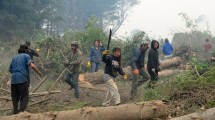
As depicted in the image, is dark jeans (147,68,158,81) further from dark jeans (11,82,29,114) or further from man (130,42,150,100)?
dark jeans (11,82,29,114)

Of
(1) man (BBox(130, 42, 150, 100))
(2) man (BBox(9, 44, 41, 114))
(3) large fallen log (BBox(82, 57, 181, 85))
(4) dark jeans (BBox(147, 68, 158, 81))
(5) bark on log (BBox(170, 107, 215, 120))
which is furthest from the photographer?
(3) large fallen log (BBox(82, 57, 181, 85))

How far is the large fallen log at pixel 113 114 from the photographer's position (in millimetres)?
6009

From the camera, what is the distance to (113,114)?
6102mm

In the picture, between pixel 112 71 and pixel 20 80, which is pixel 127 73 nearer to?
pixel 112 71

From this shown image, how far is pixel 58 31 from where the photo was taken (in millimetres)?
38125

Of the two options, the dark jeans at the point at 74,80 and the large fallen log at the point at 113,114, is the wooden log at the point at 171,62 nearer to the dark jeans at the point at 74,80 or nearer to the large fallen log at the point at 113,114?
the dark jeans at the point at 74,80

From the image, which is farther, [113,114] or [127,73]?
[127,73]

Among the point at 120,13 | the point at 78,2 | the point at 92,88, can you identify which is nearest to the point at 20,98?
the point at 92,88

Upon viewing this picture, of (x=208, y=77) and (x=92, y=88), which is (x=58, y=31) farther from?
(x=208, y=77)

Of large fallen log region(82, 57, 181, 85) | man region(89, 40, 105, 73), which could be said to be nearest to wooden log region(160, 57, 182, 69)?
large fallen log region(82, 57, 181, 85)

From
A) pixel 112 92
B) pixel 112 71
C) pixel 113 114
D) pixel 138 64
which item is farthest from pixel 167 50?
pixel 113 114

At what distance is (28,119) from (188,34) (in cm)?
2265

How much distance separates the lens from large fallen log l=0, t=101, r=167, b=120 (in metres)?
6.01

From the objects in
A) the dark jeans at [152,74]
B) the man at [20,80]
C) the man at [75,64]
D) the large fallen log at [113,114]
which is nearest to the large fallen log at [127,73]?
the man at [75,64]
